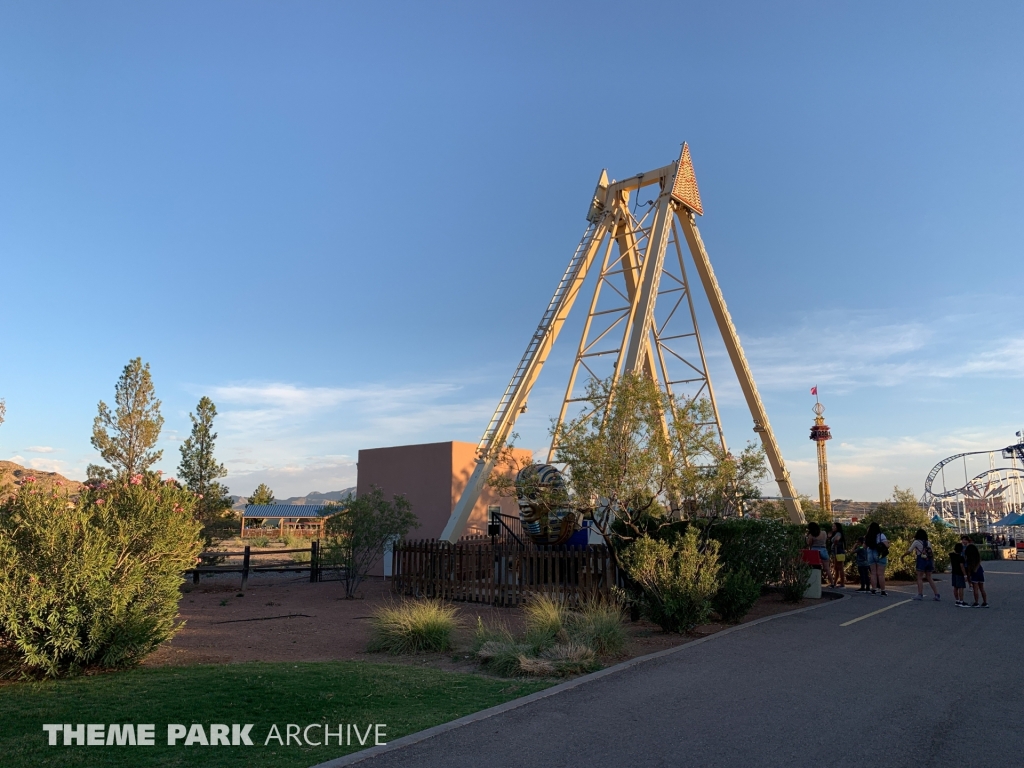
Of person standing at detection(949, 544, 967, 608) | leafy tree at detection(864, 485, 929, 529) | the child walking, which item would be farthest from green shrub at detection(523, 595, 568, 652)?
leafy tree at detection(864, 485, 929, 529)

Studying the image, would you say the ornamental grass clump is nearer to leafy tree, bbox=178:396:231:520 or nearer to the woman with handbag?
the woman with handbag

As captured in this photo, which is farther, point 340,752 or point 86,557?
point 86,557

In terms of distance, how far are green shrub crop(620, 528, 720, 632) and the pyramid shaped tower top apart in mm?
15455

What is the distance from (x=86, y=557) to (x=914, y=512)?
48064 mm

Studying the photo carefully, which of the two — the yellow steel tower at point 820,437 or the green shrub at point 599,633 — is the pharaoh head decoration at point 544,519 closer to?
the green shrub at point 599,633

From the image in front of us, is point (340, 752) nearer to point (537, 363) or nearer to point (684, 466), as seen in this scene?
point (684, 466)

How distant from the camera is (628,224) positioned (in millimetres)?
24750

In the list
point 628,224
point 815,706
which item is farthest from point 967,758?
point 628,224

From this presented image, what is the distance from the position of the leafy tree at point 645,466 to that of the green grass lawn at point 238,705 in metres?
5.01

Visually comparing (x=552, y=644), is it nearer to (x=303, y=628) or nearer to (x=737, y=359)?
(x=303, y=628)

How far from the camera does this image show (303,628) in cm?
1212

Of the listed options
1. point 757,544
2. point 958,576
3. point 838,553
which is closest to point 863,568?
point 838,553

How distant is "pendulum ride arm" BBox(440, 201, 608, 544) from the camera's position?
762 inches

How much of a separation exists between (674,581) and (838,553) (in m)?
10.4
